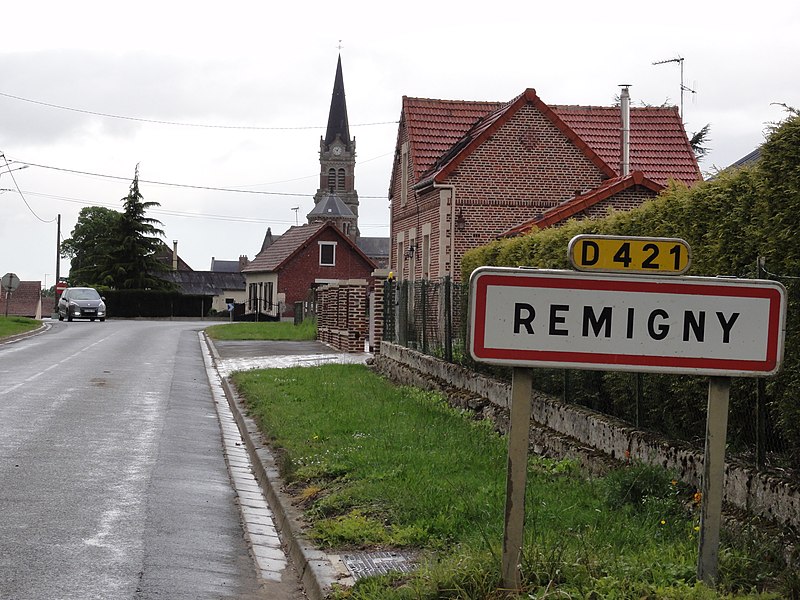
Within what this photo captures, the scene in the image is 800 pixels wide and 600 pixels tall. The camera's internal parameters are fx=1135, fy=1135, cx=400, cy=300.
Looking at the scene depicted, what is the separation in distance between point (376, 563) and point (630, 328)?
2.48 metres

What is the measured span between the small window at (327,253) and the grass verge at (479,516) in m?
65.6

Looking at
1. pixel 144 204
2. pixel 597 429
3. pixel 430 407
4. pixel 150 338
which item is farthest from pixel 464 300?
pixel 144 204

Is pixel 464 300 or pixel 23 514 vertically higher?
pixel 464 300

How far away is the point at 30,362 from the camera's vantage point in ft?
86.9

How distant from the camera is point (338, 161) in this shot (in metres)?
148

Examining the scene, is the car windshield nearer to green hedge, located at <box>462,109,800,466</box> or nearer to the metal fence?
the metal fence

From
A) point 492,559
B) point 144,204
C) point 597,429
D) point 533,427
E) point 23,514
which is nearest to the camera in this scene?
point 492,559

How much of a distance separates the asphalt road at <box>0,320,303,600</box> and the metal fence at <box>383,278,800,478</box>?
2438mm

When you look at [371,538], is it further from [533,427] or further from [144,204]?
[144,204]

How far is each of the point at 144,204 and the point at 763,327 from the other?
86563 mm

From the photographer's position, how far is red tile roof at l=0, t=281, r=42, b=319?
243 feet

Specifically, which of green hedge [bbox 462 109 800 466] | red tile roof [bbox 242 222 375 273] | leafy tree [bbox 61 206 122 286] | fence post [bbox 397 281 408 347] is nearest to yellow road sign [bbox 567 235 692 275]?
green hedge [bbox 462 109 800 466]

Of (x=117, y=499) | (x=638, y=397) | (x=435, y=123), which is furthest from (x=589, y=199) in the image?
(x=117, y=499)

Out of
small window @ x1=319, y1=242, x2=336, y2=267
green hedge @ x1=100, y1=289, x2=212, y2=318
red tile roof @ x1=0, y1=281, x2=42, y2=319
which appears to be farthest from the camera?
small window @ x1=319, y1=242, x2=336, y2=267
